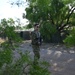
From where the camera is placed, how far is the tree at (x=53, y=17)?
3525 cm

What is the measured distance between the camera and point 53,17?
1462 inches

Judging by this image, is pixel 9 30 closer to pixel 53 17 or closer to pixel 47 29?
pixel 47 29

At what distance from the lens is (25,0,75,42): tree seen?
35250 mm

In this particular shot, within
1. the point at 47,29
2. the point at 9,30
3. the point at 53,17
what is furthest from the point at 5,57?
the point at 53,17

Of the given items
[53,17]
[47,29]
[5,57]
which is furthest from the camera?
[53,17]

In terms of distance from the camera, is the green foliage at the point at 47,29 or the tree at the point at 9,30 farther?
the green foliage at the point at 47,29

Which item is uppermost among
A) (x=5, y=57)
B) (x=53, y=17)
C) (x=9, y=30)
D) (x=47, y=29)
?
(x=9, y=30)

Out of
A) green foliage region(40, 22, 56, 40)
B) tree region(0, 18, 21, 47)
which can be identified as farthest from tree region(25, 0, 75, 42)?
tree region(0, 18, 21, 47)

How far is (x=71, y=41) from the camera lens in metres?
6.85

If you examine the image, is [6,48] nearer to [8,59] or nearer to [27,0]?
[8,59]

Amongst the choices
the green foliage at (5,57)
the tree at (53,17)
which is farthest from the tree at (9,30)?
the tree at (53,17)

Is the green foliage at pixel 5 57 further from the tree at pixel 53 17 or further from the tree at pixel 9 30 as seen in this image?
the tree at pixel 53 17

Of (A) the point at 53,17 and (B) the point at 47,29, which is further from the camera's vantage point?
(A) the point at 53,17

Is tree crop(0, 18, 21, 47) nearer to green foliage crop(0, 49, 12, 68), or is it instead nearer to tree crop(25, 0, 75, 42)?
green foliage crop(0, 49, 12, 68)
